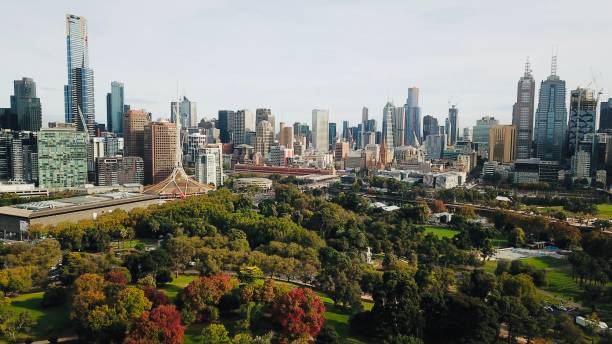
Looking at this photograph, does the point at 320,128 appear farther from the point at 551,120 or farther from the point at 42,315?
the point at 42,315

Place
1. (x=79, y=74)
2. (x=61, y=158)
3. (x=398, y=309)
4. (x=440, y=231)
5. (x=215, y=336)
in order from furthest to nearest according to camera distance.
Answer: (x=79, y=74) < (x=61, y=158) < (x=440, y=231) < (x=398, y=309) < (x=215, y=336)

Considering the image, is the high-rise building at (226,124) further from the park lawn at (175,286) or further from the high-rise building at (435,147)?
the park lawn at (175,286)

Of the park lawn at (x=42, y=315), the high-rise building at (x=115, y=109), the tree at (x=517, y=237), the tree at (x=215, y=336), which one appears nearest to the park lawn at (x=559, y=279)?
the tree at (x=517, y=237)

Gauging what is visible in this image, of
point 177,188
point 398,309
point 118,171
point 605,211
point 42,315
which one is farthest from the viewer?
point 118,171

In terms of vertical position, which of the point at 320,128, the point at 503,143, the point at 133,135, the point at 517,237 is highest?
the point at 320,128

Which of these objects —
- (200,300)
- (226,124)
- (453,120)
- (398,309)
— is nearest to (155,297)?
(200,300)

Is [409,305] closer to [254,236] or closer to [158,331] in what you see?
[158,331]

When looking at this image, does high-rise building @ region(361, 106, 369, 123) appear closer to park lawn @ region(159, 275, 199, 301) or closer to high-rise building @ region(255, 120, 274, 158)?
high-rise building @ region(255, 120, 274, 158)
